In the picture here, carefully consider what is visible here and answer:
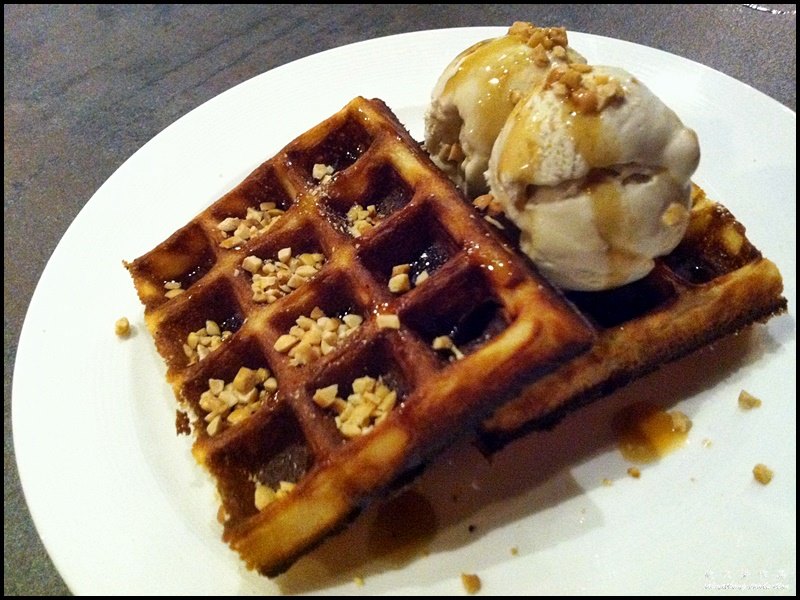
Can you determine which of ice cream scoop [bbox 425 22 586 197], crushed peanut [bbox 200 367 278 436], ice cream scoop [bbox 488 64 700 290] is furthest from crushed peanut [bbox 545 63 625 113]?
crushed peanut [bbox 200 367 278 436]

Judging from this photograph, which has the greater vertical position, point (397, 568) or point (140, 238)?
point (140, 238)

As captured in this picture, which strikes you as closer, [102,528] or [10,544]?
[102,528]

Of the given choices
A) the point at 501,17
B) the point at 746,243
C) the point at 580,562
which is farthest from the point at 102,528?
the point at 501,17

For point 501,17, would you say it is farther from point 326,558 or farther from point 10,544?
point 10,544

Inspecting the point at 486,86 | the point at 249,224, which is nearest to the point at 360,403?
the point at 249,224

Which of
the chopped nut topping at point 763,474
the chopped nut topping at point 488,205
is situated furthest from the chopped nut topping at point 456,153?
the chopped nut topping at point 763,474

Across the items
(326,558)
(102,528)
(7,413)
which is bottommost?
(326,558)

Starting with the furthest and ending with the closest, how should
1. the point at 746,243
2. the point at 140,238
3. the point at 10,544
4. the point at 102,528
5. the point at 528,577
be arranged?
the point at 140,238
the point at 10,544
the point at 746,243
the point at 102,528
the point at 528,577

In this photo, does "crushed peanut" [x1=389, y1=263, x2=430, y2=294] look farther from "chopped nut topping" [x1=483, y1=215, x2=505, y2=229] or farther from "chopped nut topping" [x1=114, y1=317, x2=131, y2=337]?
"chopped nut topping" [x1=114, y1=317, x2=131, y2=337]
